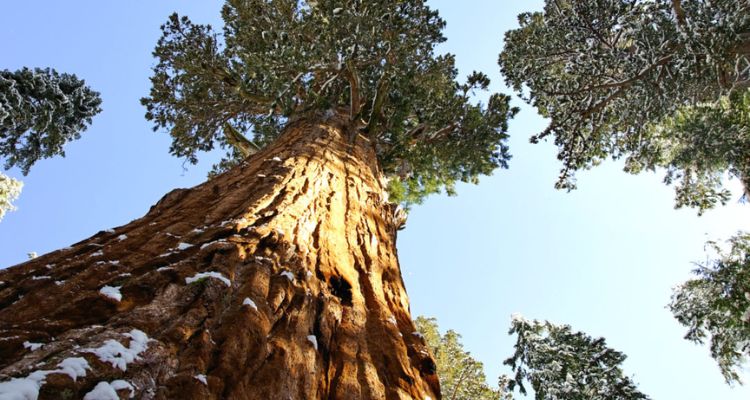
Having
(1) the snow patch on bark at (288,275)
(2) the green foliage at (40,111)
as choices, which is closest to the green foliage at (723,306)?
(1) the snow patch on bark at (288,275)

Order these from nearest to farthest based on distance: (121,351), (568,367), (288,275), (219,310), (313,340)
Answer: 1. (121,351)
2. (219,310)
3. (313,340)
4. (288,275)
5. (568,367)

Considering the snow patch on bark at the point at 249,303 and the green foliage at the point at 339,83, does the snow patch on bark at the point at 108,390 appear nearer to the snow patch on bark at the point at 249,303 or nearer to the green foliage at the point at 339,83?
the snow patch on bark at the point at 249,303

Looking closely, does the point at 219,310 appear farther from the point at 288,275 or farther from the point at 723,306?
the point at 723,306

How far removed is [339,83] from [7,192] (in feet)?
48.6

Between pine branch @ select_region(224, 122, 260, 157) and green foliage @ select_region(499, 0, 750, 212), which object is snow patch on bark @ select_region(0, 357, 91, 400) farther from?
green foliage @ select_region(499, 0, 750, 212)

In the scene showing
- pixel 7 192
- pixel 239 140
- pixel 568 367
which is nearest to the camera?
pixel 239 140

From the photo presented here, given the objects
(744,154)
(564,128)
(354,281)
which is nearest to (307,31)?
(564,128)

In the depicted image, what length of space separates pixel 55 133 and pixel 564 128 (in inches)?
464

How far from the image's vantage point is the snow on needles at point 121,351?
4.79ft

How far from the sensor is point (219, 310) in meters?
1.99

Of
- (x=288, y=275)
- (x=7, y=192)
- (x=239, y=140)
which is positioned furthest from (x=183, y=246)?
(x=7, y=192)

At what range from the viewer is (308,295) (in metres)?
2.40

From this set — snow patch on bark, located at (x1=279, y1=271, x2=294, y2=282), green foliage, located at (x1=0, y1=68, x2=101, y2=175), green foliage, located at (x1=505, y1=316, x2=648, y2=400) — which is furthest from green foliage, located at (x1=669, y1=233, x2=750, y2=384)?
green foliage, located at (x1=0, y1=68, x2=101, y2=175)

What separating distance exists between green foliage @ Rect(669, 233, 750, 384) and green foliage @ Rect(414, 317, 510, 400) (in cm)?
510
